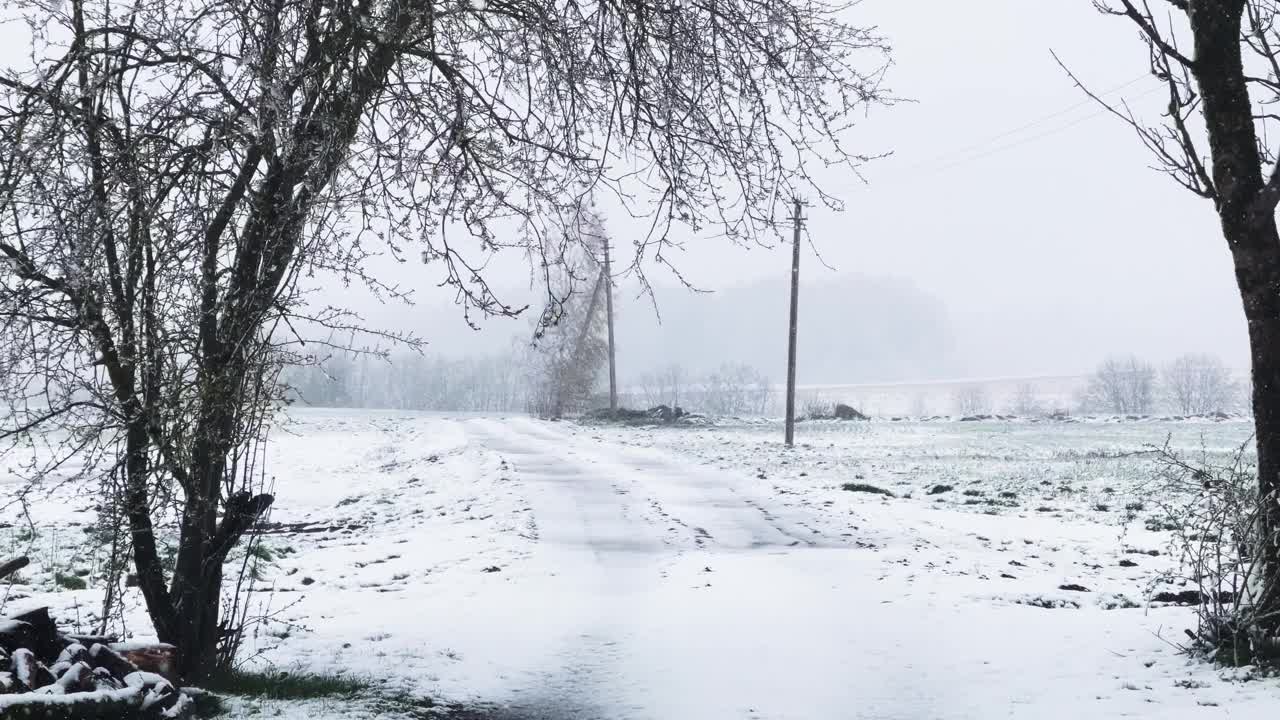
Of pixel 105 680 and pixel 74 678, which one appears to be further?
pixel 105 680

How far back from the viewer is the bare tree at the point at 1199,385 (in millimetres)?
95938

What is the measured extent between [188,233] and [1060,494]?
1549 centimetres

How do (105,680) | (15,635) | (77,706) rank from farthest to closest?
(15,635)
(105,680)
(77,706)

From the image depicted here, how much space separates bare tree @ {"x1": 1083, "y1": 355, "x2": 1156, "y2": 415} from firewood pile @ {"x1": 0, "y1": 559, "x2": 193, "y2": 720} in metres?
102

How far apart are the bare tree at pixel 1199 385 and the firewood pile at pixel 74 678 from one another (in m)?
105

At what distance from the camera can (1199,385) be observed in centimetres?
10212

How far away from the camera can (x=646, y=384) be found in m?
142

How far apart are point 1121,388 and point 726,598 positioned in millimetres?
105603

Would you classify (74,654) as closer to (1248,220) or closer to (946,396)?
(1248,220)

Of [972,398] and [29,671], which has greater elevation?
[972,398]

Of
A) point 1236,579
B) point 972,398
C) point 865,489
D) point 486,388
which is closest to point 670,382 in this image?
point 486,388

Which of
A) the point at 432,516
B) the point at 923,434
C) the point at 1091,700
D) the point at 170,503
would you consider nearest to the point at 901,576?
the point at 1091,700

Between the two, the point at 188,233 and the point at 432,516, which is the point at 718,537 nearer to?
the point at 432,516

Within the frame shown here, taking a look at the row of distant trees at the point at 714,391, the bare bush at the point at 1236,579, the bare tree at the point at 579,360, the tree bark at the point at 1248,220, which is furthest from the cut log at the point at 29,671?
the row of distant trees at the point at 714,391
